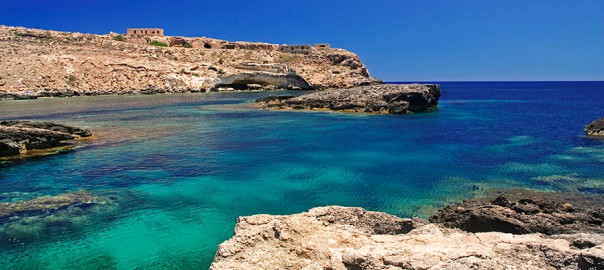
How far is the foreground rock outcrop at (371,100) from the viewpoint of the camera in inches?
1553

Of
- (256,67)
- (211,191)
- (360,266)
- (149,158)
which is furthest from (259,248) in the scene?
(256,67)

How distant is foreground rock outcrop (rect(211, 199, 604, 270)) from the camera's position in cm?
409

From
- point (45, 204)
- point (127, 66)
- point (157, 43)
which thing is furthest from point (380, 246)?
point (157, 43)

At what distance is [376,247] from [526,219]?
381 cm

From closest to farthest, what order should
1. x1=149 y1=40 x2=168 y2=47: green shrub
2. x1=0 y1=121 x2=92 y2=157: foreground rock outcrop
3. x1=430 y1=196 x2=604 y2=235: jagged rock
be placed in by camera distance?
x1=430 y1=196 x2=604 y2=235: jagged rock, x1=0 y1=121 x2=92 y2=157: foreground rock outcrop, x1=149 y1=40 x2=168 y2=47: green shrub

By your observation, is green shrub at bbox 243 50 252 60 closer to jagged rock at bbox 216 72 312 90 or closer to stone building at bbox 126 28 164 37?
jagged rock at bbox 216 72 312 90

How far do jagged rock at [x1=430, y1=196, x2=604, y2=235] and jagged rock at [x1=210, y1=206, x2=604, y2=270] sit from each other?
1823 millimetres

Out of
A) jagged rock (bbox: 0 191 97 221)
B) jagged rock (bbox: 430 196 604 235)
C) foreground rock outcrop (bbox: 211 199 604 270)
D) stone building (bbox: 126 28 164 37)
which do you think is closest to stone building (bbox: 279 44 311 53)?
stone building (bbox: 126 28 164 37)

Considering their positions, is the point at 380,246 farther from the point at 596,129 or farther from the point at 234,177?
the point at 596,129

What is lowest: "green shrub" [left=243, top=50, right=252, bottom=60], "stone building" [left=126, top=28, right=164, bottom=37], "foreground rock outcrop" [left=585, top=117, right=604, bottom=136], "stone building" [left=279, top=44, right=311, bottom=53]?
"foreground rock outcrop" [left=585, top=117, right=604, bottom=136]

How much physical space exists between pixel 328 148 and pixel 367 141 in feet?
10.7

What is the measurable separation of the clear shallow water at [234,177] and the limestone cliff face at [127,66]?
152ft

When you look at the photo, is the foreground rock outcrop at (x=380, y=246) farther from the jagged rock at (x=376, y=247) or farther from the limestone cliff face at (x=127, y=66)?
the limestone cliff face at (x=127, y=66)

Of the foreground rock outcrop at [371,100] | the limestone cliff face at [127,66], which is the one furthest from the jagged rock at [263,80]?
the foreground rock outcrop at [371,100]
